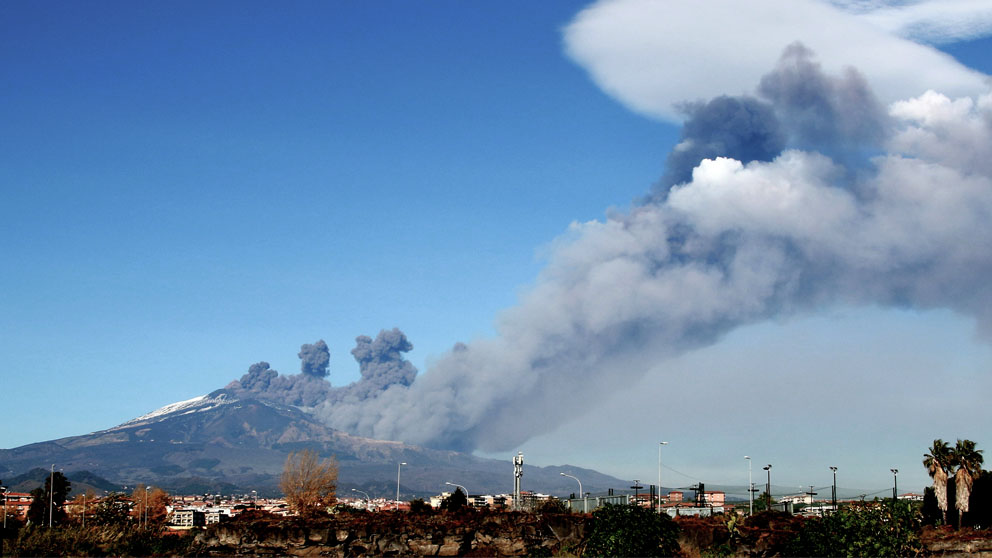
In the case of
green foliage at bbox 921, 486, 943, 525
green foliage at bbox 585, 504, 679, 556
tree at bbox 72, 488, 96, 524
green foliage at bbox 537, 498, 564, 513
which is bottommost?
tree at bbox 72, 488, 96, 524

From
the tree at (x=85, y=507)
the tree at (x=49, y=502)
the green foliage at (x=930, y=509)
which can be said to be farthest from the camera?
the tree at (x=85, y=507)

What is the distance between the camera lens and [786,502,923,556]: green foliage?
34.7m

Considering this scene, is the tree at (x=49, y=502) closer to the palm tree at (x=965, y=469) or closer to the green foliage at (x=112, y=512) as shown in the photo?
the green foliage at (x=112, y=512)

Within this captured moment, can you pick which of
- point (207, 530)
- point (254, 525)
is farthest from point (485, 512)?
point (207, 530)

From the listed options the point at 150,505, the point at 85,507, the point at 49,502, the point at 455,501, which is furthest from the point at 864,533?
the point at 150,505

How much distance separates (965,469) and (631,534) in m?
52.0

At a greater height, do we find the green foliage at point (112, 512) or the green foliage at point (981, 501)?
the green foliage at point (981, 501)

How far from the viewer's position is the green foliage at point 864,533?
34.7 meters

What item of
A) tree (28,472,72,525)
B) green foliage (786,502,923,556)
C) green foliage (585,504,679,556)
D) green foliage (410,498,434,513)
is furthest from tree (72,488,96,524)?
green foliage (786,502,923,556)

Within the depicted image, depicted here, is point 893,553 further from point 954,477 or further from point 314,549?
point 954,477

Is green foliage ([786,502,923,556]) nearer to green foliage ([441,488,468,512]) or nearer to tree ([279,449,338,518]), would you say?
green foliage ([441,488,468,512])

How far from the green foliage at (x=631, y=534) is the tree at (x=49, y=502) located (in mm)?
70181

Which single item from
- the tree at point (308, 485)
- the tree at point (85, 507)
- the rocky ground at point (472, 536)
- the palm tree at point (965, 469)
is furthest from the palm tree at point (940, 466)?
the tree at point (85, 507)

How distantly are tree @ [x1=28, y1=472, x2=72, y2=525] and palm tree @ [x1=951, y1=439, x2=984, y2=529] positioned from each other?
84323mm
